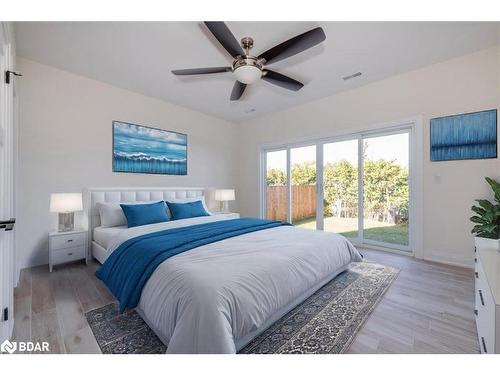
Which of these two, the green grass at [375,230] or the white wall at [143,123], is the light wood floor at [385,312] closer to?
the white wall at [143,123]

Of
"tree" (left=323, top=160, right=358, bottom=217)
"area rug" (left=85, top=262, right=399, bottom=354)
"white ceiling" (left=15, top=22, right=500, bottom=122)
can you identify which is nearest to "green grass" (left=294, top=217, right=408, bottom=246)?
"tree" (left=323, top=160, right=358, bottom=217)

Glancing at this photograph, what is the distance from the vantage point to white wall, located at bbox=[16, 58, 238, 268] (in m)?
2.76

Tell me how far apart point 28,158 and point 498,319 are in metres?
4.45

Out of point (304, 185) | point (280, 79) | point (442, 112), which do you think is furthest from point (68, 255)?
point (442, 112)

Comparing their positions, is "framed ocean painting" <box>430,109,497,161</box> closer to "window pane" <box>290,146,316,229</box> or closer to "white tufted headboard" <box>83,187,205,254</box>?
"window pane" <box>290,146,316,229</box>

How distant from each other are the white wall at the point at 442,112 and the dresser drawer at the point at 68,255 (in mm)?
4379

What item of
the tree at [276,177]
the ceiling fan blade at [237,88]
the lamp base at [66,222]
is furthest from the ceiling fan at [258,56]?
the tree at [276,177]

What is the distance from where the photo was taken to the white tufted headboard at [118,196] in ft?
10.4

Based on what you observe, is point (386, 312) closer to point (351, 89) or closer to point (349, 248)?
point (349, 248)

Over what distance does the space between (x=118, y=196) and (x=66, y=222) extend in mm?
715

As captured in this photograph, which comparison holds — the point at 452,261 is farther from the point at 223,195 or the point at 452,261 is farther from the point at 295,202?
the point at 223,195
